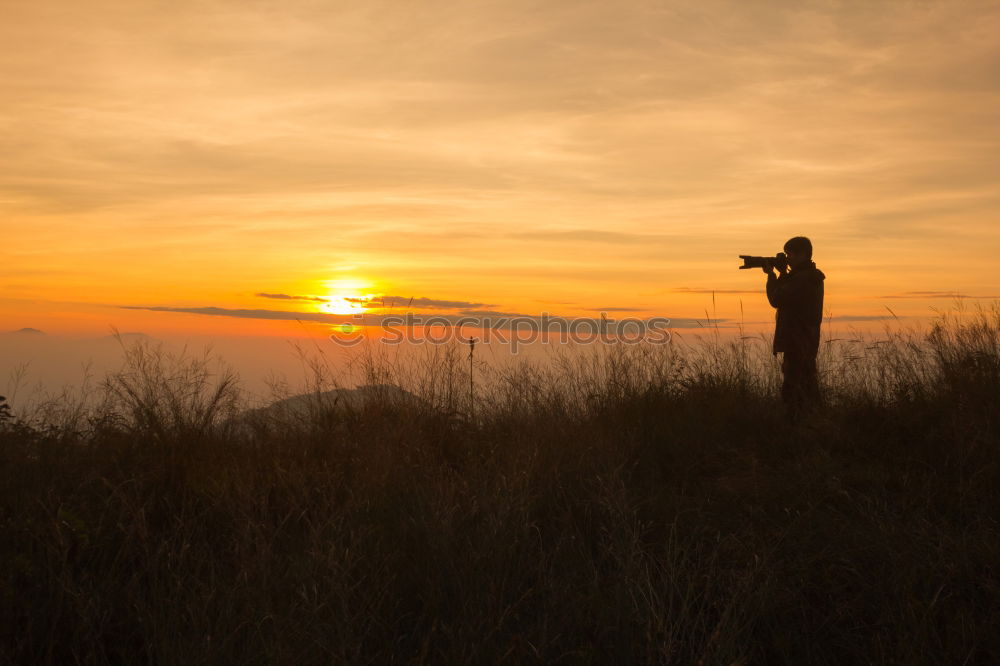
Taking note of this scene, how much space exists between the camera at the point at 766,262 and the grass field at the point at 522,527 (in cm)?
137

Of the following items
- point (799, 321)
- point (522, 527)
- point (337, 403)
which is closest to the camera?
point (522, 527)

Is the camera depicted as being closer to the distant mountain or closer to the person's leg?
the person's leg

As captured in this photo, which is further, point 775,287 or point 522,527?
point 775,287

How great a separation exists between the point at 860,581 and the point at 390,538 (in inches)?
94.5

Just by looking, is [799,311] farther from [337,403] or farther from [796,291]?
[337,403]

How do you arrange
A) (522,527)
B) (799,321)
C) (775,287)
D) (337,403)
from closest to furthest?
(522,527) → (337,403) → (799,321) → (775,287)

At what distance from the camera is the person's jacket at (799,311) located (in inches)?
288

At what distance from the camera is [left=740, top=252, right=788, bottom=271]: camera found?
311 inches

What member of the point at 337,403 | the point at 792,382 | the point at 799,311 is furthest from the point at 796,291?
the point at 337,403

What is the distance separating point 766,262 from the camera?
7.98 m

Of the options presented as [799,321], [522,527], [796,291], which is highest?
[796,291]

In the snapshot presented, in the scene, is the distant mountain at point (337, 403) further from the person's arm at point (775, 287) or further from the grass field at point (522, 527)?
the person's arm at point (775, 287)

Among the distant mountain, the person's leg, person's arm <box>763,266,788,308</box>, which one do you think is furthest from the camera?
the distant mountain

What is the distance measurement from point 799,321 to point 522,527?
4.79m
